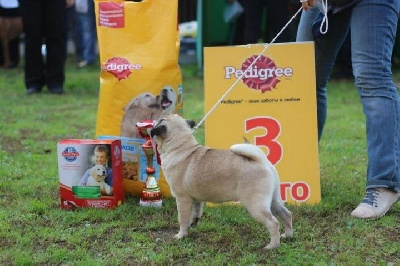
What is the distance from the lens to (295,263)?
8.58ft

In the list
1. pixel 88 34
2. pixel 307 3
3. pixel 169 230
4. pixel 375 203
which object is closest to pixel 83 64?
pixel 88 34

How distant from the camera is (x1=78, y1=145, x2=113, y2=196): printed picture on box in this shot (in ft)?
10.8

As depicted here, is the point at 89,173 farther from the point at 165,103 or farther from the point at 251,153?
the point at 251,153

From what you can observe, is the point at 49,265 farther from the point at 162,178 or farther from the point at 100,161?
the point at 162,178

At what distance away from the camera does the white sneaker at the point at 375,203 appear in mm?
3174

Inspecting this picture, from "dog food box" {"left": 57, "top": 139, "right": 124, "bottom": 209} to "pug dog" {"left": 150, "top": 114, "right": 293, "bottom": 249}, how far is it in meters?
0.42

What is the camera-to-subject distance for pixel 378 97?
3189 millimetres

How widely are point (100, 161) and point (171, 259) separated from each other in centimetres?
84

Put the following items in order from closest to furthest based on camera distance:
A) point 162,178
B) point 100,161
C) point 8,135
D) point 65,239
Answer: point 65,239
point 100,161
point 162,178
point 8,135

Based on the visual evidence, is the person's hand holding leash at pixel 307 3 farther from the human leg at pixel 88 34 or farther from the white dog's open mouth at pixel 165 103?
the human leg at pixel 88 34

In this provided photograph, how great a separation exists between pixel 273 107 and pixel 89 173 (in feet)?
3.29

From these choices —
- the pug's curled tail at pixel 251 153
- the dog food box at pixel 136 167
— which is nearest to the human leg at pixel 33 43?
the dog food box at pixel 136 167

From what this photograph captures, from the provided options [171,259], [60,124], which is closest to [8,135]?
[60,124]

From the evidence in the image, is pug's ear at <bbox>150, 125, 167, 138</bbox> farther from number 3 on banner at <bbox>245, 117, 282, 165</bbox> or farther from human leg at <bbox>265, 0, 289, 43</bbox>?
human leg at <bbox>265, 0, 289, 43</bbox>
